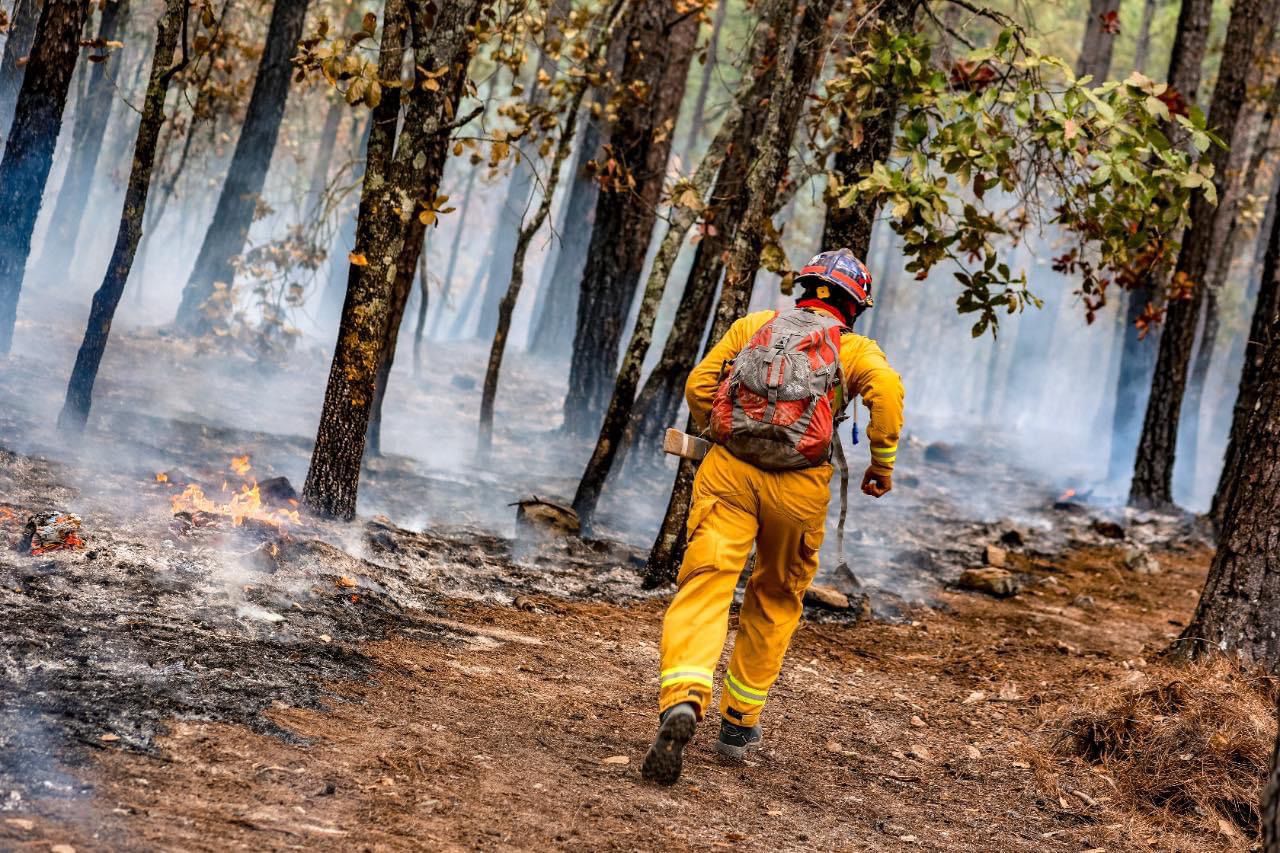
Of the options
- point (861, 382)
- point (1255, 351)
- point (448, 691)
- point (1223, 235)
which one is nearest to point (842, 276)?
point (861, 382)

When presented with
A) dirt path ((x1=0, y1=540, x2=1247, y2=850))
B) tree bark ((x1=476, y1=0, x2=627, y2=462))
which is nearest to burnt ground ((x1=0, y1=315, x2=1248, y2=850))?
dirt path ((x1=0, y1=540, x2=1247, y2=850))

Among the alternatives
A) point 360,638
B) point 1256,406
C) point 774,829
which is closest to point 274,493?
point 360,638

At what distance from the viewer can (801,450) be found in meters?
4.64

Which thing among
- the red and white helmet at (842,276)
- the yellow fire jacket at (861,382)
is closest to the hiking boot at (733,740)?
the yellow fire jacket at (861,382)

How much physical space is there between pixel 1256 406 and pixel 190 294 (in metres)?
15.8

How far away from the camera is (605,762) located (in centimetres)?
455

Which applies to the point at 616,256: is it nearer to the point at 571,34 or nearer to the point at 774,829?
the point at 571,34

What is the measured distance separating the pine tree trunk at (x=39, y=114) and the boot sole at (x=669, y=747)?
24.8 feet

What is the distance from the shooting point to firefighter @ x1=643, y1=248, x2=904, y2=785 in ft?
14.8

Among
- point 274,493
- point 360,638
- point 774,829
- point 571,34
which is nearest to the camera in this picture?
point 774,829

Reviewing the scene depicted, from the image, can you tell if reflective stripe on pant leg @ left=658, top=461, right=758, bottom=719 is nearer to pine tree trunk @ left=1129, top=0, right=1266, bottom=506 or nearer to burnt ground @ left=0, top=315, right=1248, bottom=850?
burnt ground @ left=0, top=315, right=1248, bottom=850

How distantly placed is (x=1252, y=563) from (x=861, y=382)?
10.1ft

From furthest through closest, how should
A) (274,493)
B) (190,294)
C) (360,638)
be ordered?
(190,294)
(274,493)
(360,638)

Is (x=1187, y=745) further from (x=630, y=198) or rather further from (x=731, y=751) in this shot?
(x=630, y=198)
